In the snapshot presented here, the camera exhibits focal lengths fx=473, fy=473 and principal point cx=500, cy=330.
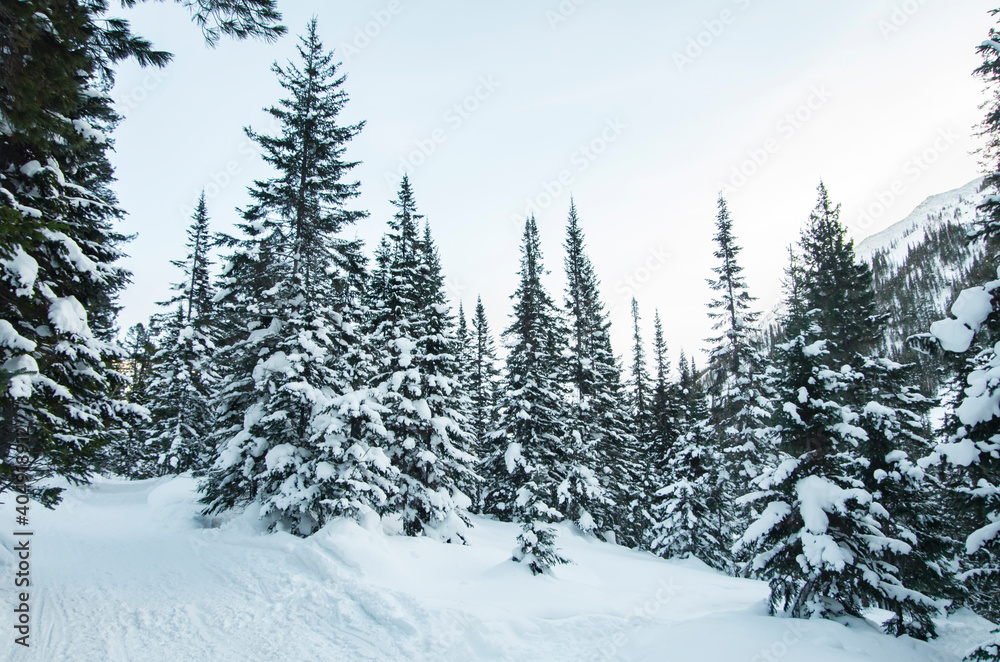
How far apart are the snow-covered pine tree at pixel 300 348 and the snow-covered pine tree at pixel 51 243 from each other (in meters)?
3.89

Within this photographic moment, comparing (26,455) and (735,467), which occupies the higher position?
(26,455)

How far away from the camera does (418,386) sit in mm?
18391

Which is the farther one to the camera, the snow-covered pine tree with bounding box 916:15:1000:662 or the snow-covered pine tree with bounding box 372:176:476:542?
the snow-covered pine tree with bounding box 372:176:476:542

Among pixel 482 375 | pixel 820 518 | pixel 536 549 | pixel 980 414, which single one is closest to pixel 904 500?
pixel 820 518

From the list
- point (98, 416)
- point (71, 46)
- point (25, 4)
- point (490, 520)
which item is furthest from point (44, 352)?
point (490, 520)

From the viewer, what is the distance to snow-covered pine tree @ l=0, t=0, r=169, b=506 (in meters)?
4.74

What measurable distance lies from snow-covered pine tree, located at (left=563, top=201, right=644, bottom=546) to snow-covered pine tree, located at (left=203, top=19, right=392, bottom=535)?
14.4 m

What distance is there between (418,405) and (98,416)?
9534mm

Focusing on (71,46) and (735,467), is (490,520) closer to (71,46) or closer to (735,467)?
(735,467)

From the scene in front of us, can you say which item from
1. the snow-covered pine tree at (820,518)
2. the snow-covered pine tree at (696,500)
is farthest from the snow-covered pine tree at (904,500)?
the snow-covered pine tree at (696,500)

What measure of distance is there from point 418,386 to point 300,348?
15.7 feet

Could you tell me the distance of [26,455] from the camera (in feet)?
26.8

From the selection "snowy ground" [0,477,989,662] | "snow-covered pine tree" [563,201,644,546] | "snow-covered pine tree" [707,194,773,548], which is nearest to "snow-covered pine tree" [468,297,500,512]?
"snow-covered pine tree" [563,201,644,546]

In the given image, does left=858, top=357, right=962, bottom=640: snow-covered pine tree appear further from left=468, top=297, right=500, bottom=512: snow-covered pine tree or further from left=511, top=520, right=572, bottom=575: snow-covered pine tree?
left=468, top=297, right=500, bottom=512: snow-covered pine tree
